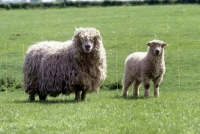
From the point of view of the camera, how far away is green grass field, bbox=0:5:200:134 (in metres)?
12.4

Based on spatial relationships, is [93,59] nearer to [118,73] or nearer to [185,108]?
[185,108]

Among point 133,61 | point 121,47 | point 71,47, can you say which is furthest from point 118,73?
point 71,47

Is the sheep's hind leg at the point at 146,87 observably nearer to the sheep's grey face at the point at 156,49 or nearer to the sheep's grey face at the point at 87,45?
the sheep's grey face at the point at 156,49

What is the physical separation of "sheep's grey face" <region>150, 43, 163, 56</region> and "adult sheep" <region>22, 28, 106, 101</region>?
1.93 meters

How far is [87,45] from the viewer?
55.6ft

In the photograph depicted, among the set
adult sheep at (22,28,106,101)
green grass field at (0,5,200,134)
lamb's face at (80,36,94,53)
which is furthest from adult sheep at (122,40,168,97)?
lamb's face at (80,36,94,53)

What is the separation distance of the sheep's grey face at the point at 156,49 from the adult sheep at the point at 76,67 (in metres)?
1.93

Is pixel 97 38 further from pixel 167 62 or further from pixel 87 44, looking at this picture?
pixel 167 62

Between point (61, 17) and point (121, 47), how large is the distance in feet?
59.3

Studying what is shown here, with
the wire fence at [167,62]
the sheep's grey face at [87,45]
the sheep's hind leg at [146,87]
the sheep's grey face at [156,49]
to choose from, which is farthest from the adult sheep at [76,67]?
the wire fence at [167,62]

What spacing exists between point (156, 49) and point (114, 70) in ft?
44.8

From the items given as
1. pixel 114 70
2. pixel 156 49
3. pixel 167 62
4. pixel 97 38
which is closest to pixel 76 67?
pixel 97 38

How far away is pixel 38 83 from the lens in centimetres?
1806

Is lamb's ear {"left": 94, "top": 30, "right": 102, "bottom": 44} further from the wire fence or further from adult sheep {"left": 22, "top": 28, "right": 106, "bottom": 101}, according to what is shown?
the wire fence
